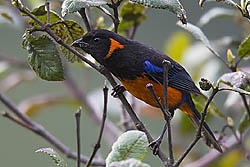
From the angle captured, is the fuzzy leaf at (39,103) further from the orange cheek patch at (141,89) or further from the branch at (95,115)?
the orange cheek patch at (141,89)

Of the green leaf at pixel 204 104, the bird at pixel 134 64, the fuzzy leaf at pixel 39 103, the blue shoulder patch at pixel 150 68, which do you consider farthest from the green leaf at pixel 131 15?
the fuzzy leaf at pixel 39 103

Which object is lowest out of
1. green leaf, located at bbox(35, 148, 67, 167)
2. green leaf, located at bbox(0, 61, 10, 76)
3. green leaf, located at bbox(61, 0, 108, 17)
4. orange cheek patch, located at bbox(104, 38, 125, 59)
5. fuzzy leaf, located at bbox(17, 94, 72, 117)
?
fuzzy leaf, located at bbox(17, 94, 72, 117)

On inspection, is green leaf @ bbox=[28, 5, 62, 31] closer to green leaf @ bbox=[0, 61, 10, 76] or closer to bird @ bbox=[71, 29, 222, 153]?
bird @ bbox=[71, 29, 222, 153]

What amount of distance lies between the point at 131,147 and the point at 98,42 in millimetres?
695

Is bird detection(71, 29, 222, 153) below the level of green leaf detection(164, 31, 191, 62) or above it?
above

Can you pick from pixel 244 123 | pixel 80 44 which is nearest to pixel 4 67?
pixel 80 44

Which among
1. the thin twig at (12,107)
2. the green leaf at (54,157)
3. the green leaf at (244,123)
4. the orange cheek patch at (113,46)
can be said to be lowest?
the green leaf at (244,123)

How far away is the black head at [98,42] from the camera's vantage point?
1777 mm

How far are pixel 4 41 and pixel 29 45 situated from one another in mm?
4637

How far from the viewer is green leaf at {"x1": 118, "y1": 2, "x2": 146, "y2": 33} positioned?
6.42 ft

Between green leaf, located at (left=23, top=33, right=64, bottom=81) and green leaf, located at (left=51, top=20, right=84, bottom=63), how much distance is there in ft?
0.35

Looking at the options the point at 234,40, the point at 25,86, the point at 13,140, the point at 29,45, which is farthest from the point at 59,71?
the point at 25,86

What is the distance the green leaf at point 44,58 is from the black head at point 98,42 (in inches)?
6.7

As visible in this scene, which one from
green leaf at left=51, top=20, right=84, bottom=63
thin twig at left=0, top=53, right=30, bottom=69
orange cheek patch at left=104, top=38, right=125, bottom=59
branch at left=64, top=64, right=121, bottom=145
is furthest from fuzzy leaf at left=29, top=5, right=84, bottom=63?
thin twig at left=0, top=53, right=30, bottom=69
